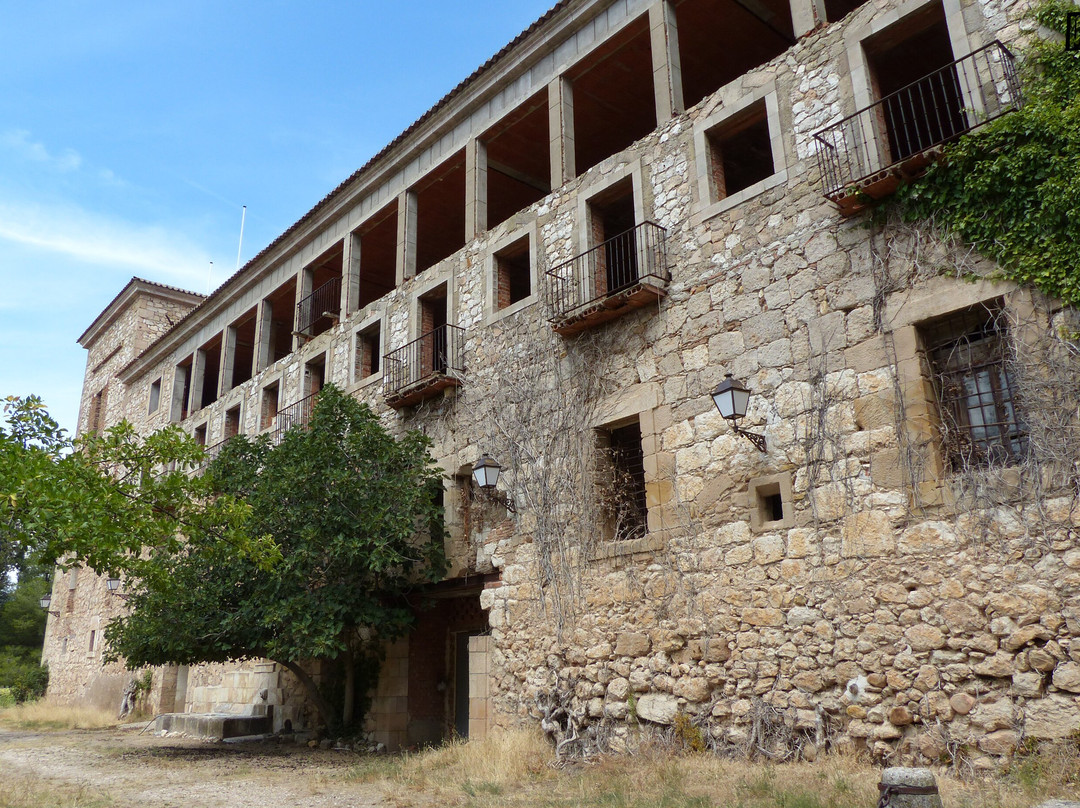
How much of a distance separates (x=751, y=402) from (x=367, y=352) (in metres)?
9.31

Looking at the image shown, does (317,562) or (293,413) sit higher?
(293,413)

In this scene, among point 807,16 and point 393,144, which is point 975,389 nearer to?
point 807,16

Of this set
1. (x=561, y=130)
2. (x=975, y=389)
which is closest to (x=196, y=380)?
(x=561, y=130)

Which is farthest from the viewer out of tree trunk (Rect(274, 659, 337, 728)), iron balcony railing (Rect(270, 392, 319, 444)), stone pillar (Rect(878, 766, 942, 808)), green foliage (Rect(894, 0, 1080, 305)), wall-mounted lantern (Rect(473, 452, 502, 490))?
iron balcony railing (Rect(270, 392, 319, 444))

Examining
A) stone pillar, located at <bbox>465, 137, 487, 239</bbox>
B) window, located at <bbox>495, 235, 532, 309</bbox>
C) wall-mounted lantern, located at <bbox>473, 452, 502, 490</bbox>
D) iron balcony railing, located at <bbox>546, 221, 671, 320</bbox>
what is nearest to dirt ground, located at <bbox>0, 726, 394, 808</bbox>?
wall-mounted lantern, located at <bbox>473, 452, 502, 490</bbox>

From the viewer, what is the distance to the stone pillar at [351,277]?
17000 mm

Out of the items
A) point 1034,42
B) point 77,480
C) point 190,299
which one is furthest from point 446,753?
point 190,299

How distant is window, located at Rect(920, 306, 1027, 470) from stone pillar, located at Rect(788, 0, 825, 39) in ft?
13.4

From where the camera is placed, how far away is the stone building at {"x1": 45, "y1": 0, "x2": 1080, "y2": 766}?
Result: 24.2 feet

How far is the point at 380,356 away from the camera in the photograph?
15.4m

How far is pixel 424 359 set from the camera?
14.4 m

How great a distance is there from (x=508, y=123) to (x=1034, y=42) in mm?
8423

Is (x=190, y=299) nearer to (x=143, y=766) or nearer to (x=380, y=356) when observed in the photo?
(x=380, y=356)

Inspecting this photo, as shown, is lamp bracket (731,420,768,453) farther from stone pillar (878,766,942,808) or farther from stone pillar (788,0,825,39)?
stone pillar (788,0,825,39)
